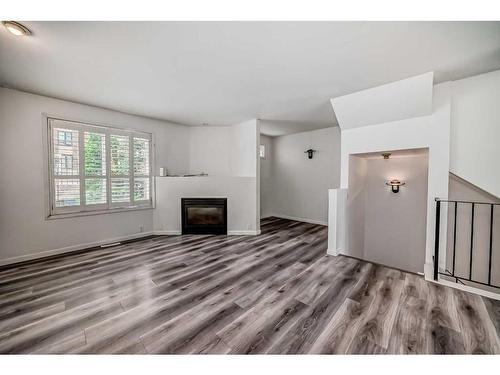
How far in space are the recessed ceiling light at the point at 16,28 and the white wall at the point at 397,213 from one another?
577 cm

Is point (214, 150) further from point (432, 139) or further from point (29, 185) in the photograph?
point (432, 139)

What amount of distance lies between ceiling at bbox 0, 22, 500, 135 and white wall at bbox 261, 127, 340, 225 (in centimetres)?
237

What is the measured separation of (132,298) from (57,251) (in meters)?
2.41

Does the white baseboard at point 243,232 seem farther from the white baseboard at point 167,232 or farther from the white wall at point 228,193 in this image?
the white baseboard at point 167,232

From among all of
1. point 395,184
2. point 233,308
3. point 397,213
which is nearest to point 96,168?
point 233,308

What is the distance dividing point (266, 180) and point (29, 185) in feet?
18.0

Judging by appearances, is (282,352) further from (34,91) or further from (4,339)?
(34,91)

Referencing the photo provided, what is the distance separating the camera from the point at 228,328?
1754 mm

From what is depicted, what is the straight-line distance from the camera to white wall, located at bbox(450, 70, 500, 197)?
257 centimetres

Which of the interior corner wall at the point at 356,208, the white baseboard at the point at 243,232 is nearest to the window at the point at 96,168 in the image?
the white baseboard at the point at 243,232

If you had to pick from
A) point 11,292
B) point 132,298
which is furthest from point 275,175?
point 11,292

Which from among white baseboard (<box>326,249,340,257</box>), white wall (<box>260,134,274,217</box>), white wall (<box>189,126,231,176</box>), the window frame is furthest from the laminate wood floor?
white wall (<box>260,134,274,217</box>)

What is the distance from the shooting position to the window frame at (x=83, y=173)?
11.3 ft

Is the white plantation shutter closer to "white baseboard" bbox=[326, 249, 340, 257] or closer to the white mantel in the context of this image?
the white mantel
